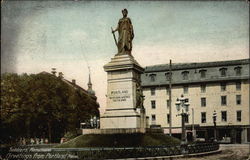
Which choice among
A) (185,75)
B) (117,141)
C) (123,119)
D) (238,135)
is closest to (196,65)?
(185,75)

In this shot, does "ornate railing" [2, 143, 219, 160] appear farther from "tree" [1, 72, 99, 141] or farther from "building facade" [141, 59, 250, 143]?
"building facade" [141, 59, 250, 143]

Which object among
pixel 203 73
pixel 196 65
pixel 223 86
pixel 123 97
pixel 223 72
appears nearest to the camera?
pixel 123 97

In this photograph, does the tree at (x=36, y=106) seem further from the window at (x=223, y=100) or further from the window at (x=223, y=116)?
the window at (x=223, y=100)

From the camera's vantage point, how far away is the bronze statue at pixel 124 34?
2614cm

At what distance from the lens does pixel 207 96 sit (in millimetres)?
60531

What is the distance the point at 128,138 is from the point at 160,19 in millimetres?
7706

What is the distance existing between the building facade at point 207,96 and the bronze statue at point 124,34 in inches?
1272

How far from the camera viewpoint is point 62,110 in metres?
47.5

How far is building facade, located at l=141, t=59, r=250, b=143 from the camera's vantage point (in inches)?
2251

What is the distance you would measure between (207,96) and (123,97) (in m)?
38.4

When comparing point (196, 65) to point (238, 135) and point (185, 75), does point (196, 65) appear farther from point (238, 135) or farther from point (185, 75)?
point (238, 135)

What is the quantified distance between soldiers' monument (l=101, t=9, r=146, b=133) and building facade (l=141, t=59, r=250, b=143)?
3316cm

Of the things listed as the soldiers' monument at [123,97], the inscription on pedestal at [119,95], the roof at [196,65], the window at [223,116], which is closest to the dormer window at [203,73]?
the roof at [196,65]

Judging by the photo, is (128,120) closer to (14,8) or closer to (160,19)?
(160,19)
